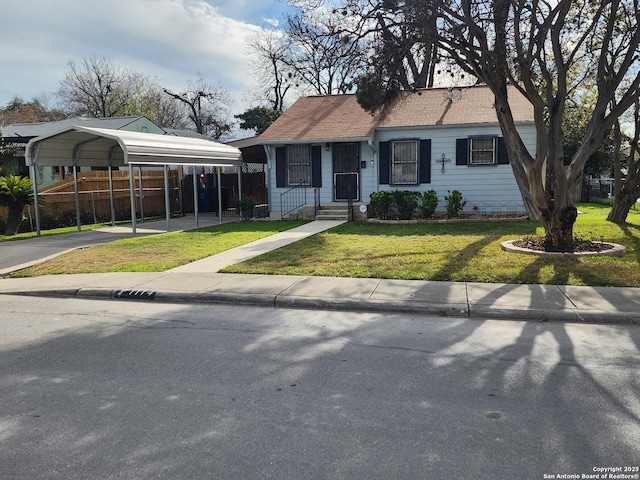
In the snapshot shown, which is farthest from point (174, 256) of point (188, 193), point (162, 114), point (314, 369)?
point (162, 114)

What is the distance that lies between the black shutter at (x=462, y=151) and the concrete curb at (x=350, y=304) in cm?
1173

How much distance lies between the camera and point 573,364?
4.84 metres

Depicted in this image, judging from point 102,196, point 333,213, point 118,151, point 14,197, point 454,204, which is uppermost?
point 118,151

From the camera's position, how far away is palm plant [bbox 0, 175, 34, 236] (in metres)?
15.6

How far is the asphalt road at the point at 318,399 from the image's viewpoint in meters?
3.20

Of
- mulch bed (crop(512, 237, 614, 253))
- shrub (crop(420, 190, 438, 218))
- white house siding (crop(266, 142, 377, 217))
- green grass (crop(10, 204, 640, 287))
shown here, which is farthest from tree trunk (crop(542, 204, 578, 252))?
white house siding (crop(266, 142, 377, 217))

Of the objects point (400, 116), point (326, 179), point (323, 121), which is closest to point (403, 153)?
point (400, 116)

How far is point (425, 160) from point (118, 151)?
1167 centimetres

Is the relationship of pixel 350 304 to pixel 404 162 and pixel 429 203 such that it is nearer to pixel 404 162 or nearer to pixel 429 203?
pixel 429 203

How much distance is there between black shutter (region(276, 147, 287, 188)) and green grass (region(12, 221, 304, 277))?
3619 mm

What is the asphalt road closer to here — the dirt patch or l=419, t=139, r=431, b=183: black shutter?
the dirt patch

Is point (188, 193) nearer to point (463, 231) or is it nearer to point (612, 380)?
point (463, 231)

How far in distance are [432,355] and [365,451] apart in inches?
79.6

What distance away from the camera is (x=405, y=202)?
55.1 feet
